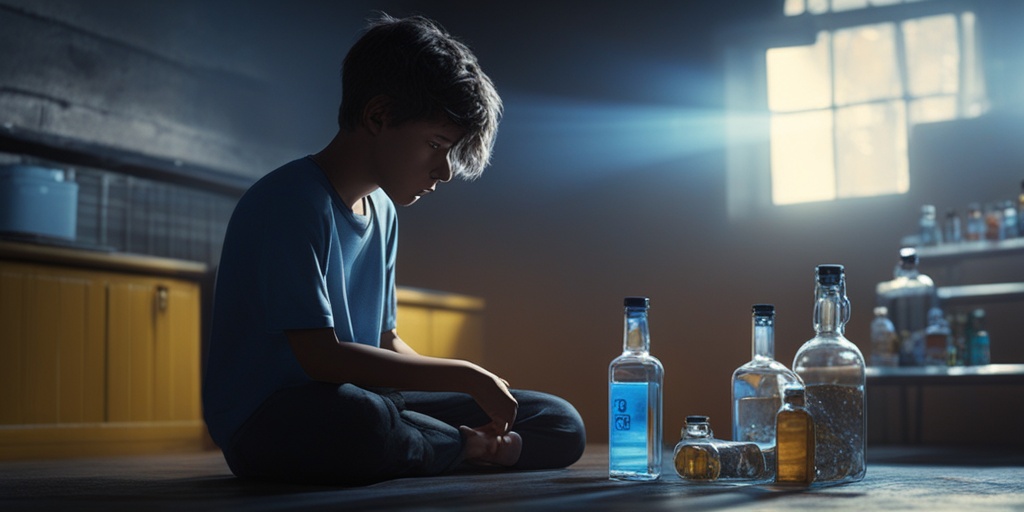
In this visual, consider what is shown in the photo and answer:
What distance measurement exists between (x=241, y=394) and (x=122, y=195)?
2681 mm

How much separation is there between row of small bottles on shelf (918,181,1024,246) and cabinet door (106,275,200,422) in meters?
2.69

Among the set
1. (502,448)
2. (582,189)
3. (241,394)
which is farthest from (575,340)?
(241,394)

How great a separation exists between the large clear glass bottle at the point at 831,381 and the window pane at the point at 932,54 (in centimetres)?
313

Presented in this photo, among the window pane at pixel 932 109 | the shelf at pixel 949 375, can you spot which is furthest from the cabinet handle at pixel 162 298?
the window pane at pixel 932 109

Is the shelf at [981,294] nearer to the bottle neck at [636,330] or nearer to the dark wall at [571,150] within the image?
the dark wall at [571,150]

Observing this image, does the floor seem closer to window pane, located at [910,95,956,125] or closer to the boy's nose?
the boy's nose

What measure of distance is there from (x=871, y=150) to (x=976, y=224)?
57cm

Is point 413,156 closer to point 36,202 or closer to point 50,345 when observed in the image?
point 50,345

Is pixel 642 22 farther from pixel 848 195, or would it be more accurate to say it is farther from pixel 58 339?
pixel 58 339

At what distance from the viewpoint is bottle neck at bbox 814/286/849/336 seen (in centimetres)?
152

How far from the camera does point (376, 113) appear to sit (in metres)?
1.63

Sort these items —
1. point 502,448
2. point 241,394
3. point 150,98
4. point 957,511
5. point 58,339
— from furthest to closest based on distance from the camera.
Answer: point 150,98, point 58,339, point 502,448, point 241,394, point 957,511

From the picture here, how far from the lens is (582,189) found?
5.11 m

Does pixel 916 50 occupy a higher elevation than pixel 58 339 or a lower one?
higher
